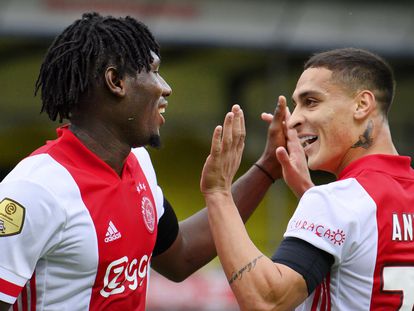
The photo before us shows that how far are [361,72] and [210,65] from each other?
1311 centimetres

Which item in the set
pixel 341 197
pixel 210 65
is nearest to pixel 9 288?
pixel 341 197

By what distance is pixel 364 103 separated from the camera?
154 inches

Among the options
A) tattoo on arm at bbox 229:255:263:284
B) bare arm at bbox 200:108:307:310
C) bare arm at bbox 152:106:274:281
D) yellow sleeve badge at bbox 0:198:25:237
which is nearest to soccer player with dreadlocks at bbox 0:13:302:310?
yellow sleeve badge at bbox 0:198:25:237

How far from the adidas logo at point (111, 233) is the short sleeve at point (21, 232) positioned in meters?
0.24

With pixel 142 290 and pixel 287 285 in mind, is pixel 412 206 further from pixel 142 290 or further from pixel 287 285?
pixel 142 290

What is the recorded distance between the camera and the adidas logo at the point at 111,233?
3807 mm

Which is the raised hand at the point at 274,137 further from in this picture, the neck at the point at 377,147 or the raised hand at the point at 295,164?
the neck at the point at 377,147

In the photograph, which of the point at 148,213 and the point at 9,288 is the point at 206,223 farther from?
the point at 9,288

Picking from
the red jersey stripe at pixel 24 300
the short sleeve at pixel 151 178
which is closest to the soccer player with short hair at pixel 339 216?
the short sleeve at pixel 151 178

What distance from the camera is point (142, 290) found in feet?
13.2

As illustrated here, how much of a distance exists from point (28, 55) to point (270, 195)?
15.2ft

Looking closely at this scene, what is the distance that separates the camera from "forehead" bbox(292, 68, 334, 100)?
395 cm

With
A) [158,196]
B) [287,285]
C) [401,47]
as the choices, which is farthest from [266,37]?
[287,285]

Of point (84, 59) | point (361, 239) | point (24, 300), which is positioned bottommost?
point (24, 300)
